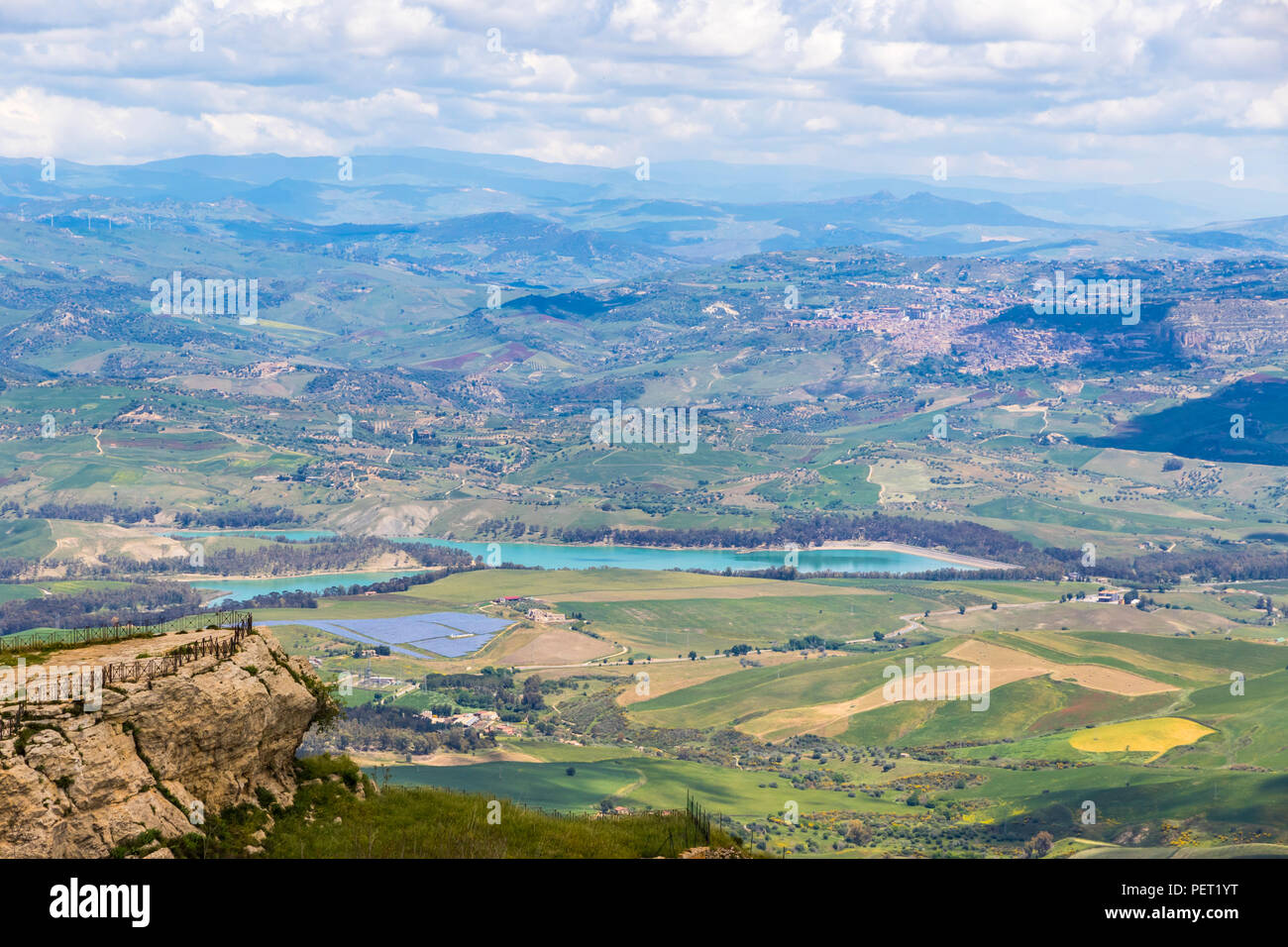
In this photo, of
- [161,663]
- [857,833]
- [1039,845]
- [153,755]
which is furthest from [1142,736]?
[153,755]

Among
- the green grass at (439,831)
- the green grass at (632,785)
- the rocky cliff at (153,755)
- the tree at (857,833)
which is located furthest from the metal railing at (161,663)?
the tree at (857,833)

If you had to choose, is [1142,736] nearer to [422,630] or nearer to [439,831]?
[422,630]

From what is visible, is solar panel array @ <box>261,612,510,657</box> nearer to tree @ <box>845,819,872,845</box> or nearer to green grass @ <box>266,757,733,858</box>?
tree @ <box>845,819,872,845</box>

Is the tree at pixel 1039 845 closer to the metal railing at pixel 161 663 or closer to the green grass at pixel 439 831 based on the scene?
the green grass at pixel 439 831

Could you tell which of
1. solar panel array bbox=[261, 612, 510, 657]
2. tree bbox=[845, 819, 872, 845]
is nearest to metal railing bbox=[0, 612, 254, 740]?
A: tree bbox=[845, 819, 872, 845]

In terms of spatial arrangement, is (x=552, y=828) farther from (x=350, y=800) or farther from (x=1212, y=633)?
(x=1212, y=633)

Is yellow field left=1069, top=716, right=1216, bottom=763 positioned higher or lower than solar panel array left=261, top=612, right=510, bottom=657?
higher
